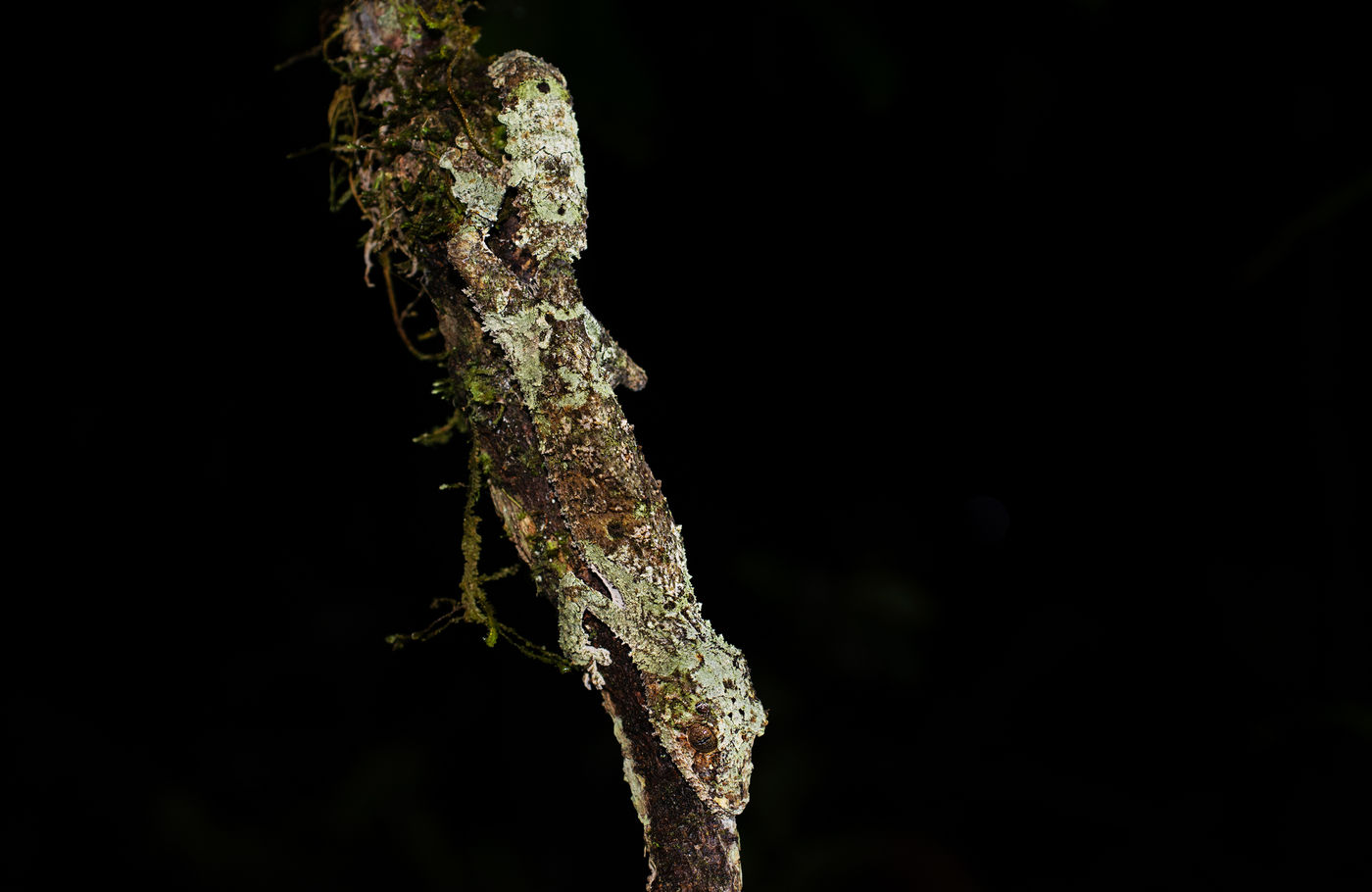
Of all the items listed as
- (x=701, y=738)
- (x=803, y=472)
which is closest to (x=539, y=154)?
(x=701, y=738)

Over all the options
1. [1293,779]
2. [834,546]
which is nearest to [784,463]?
[834,546]

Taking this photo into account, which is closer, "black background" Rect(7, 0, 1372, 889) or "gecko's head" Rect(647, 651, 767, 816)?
"gecko's head" Rect(647, 651, 767, 816)

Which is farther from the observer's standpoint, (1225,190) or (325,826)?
(325,826)

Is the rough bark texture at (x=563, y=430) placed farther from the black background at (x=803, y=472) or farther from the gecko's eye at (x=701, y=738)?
the black background at (x=803, y=472)

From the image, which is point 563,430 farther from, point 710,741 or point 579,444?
point 710,741

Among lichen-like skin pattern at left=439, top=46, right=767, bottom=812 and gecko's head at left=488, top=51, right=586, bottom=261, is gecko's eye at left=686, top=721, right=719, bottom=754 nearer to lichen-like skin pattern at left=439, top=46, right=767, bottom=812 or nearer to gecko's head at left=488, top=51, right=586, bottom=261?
lichen-like skin pattern at left=439, top=46, right=767, bottom=812

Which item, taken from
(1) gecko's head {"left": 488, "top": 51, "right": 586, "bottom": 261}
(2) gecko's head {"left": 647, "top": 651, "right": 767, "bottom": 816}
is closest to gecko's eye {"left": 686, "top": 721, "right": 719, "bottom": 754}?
(2) gecko's head {"left": 647, "top": 651, "right": 767, "bottom": 816}

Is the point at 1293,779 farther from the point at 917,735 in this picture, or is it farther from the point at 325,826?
the point at 325,826

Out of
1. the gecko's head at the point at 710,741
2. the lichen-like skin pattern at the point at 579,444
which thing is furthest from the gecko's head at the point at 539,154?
the gecko's head at the point at 710,741
